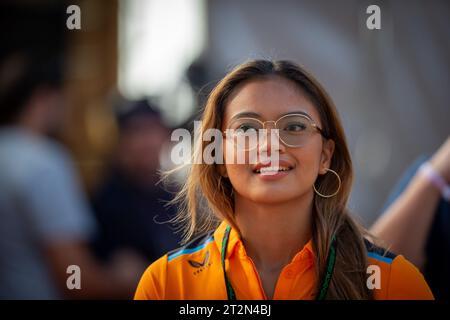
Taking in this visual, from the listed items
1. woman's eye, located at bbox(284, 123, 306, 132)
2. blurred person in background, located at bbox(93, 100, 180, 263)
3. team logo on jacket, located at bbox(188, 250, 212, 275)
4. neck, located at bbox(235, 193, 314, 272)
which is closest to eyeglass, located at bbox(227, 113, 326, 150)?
woman's eye, located at bbox(284, 123, 306, 132)

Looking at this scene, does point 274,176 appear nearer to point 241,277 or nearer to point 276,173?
point 276,173

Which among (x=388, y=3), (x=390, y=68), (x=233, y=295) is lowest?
(x=233, y=295)

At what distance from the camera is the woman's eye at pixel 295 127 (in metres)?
1.40

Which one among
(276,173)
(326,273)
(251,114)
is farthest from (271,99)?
(326,273)

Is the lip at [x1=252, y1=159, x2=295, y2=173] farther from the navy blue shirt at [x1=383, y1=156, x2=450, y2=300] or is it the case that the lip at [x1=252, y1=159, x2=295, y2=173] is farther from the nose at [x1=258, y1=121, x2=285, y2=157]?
the navy blue shirt at [x1=383, y1=156, x2=450, y2=300]

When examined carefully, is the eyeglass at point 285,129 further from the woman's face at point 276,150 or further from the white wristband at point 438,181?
the white wristband at point 438,181

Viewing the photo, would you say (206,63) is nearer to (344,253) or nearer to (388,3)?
(388,3)

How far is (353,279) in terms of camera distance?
1.44 metres

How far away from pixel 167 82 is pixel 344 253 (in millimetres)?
1642

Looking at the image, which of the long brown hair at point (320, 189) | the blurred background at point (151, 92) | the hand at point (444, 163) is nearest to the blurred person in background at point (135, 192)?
the blurred background at point (151, 92)

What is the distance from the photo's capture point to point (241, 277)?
1.46 metres

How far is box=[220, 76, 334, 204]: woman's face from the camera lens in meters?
1.39

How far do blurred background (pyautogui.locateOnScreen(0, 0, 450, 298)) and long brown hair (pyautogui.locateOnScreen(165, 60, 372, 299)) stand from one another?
76cm

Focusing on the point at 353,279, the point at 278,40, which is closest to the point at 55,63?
the point at 278,40
